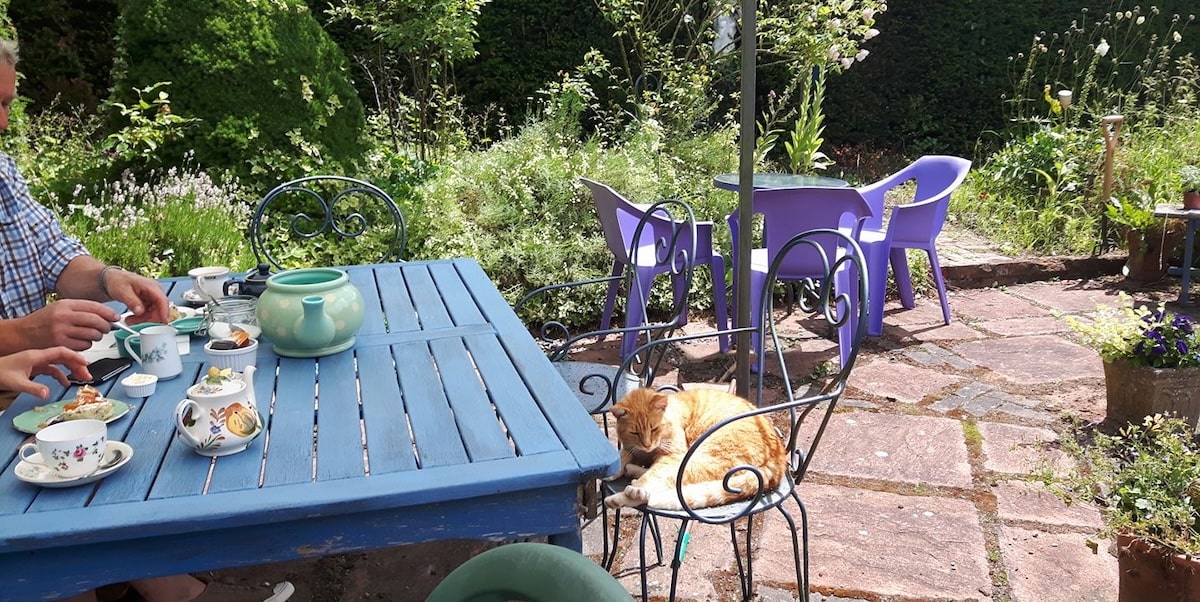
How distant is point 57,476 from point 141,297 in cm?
87

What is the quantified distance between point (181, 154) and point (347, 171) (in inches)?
32.1

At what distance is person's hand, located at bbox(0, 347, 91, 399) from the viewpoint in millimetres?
1396

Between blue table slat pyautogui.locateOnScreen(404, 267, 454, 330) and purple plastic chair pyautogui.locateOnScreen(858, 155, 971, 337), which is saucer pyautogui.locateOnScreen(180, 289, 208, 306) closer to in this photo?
blue table slat pyautogui.locateOnScreen(404, 267, 454, 330)

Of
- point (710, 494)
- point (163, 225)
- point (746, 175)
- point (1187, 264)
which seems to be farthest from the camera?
point (1187, 264)

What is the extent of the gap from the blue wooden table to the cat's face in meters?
0.32

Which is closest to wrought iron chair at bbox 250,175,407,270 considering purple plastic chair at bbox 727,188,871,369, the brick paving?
the brick paving

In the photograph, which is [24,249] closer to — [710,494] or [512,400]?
[512,400]

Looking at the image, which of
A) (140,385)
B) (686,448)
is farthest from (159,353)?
(686,448)

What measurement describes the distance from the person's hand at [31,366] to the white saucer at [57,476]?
0.18 meters

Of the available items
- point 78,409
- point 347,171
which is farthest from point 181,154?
point 78,409

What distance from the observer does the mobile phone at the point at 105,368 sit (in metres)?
1.62

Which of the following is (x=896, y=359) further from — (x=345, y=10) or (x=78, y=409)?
(x=345, y=10)

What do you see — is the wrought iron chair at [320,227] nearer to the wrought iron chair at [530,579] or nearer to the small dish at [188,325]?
the small dish at [188,325]

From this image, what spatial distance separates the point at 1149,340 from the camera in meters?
2.94
